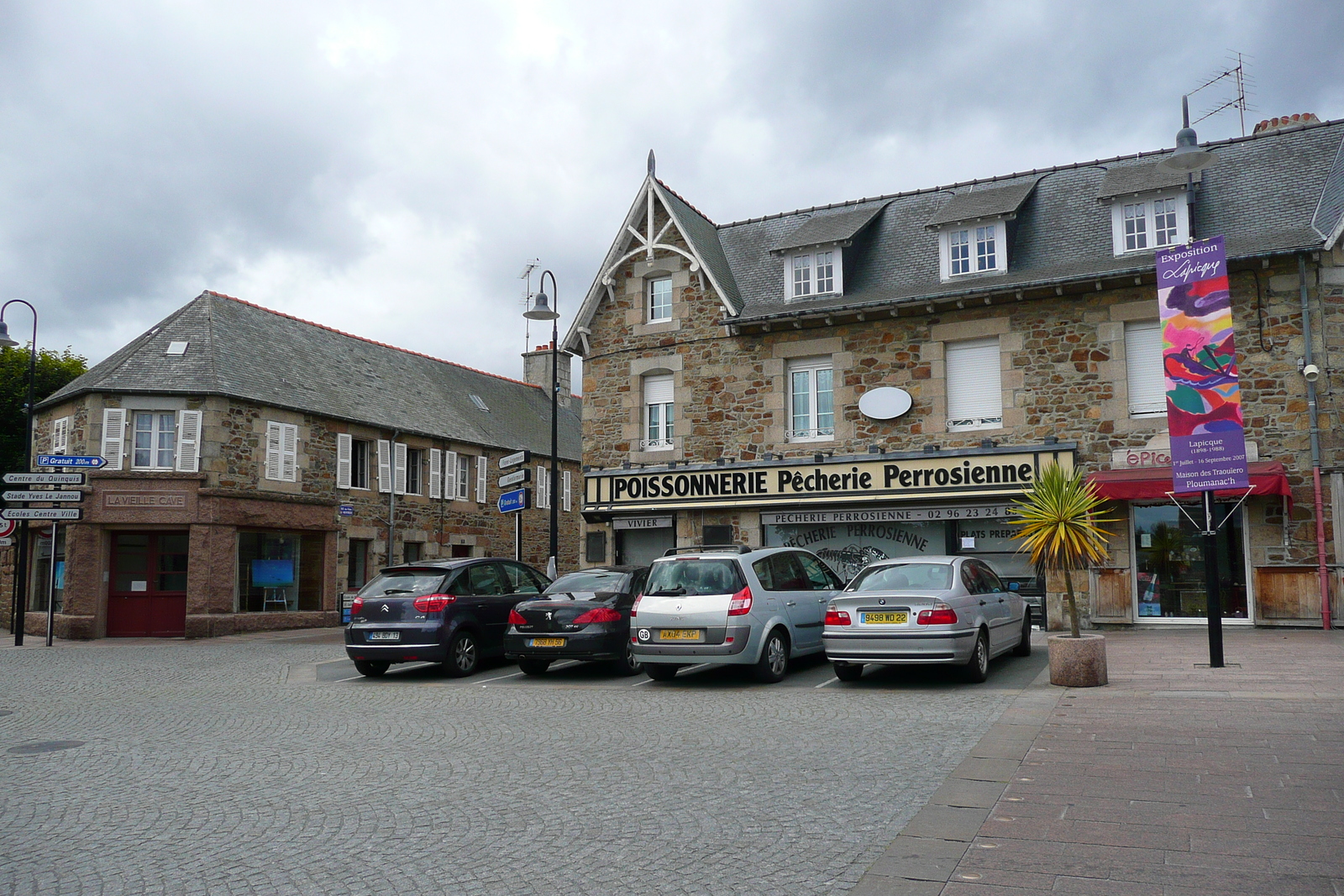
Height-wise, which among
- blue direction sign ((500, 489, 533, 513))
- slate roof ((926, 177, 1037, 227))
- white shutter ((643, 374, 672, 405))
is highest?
slate roof ((926, 177, 1037, 227))

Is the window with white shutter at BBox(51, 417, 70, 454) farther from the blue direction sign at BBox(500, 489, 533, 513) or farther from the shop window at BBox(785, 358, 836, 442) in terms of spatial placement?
the shop window at BBox(785, 358, 836, 442)

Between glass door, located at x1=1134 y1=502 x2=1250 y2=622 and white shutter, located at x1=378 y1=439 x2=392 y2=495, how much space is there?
19291mm

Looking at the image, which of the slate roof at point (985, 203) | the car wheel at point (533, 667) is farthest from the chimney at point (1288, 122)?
the car wheel at point (533, 667)

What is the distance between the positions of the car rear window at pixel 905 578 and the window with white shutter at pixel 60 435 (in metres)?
20.2

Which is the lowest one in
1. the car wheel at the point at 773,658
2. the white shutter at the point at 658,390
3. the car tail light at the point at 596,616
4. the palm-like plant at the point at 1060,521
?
the car wheel at the point at 773,658

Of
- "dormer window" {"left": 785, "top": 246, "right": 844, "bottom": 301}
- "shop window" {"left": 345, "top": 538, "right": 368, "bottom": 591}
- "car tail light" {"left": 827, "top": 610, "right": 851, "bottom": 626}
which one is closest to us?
"car tail light" {"left": 827, "top": 610, "right": 851, "bottom": 626}

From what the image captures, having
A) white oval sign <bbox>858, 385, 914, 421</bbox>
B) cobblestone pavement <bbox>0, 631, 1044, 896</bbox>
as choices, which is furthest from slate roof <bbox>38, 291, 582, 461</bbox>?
white oval sign <bbox>858, 385, 914, 421</bbox>

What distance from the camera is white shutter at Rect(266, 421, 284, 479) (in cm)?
2497

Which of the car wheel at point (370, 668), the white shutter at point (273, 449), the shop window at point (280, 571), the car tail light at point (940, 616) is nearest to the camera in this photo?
the car tail light at point (940, 616)

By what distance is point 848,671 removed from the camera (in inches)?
486

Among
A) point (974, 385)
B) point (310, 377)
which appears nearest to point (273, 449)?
point (310, 377)

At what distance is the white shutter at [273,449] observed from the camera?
25.0m

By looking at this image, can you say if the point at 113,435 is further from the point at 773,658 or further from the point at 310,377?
the point at 773,658

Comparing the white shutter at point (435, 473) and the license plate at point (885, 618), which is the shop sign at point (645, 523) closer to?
the license plate at point (885, 618)
